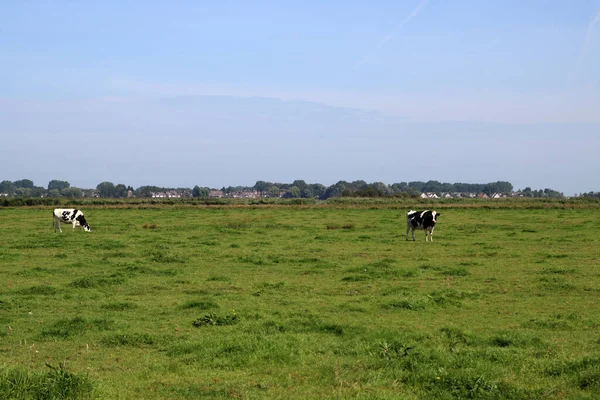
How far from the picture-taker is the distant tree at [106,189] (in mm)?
188500

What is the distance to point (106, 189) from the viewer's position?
7594 inches

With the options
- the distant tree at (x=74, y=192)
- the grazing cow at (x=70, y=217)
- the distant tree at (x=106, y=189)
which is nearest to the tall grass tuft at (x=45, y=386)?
the grazing cow at (x=70, y=217)

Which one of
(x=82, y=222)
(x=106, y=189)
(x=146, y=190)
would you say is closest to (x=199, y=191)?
(x=146, y=190)

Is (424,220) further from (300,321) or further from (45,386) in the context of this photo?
(45,386)

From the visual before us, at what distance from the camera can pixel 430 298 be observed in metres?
14.9

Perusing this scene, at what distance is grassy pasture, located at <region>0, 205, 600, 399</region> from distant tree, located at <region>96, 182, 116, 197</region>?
16741 cm

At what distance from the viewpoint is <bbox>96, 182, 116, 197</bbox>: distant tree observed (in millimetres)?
188500

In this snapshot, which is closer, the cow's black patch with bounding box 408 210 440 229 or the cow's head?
the cow's black patch with bounding box 408 210 440 229

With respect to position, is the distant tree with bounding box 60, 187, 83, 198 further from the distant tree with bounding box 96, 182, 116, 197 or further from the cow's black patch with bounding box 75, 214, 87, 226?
the cow's black patch with bounding box 75, 214, 87, 226

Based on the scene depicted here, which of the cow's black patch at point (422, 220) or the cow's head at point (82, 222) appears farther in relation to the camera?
the cow's head at point (82, 222)

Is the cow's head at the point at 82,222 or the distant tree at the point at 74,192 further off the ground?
the distant tree at the point at 74,192

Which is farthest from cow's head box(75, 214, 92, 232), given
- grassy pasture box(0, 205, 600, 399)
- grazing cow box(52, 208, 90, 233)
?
grassy pasture box(0, 205, 600, 399)

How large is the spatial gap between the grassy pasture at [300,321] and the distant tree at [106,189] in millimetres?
167415

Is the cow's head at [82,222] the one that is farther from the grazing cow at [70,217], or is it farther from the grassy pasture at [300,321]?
the grassy pasture at [300,321]
